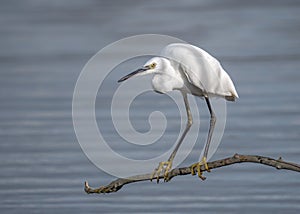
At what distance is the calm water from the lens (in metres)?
9.40

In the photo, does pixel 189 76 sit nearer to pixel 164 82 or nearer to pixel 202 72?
pixel 202 72

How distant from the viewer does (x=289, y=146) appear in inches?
416

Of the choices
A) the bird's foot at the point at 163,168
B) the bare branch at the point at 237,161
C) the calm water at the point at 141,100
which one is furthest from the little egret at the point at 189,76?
the calm water at the point at 141,100

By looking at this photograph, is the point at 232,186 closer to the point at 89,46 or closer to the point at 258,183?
the point at 258,183

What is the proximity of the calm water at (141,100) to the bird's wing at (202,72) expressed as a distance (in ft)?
3.69

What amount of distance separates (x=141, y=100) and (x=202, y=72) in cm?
389

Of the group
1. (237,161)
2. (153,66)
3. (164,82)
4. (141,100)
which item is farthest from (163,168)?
(141,100)

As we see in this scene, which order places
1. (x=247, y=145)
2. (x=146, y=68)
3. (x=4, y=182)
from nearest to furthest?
1. (x=146, y=68)
2. (x=4, y=182)
3. (x=247, y=145)

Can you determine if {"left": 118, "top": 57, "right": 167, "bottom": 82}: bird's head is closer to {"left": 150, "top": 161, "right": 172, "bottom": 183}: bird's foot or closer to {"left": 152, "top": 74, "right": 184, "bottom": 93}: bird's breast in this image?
{"left": 152, "top": 74, "right": 184, "bottom": 93}: bird's breast

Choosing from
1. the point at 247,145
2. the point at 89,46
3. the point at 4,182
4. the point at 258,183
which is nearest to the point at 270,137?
the point at 247,145

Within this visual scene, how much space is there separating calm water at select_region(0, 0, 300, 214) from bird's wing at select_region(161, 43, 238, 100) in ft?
3.69

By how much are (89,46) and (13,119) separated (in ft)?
11.6

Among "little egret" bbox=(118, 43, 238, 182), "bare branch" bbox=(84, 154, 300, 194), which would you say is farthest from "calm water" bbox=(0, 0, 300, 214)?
"bare branch" bbox=(84, 154, 300, 194)

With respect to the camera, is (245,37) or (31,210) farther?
(245,37)
